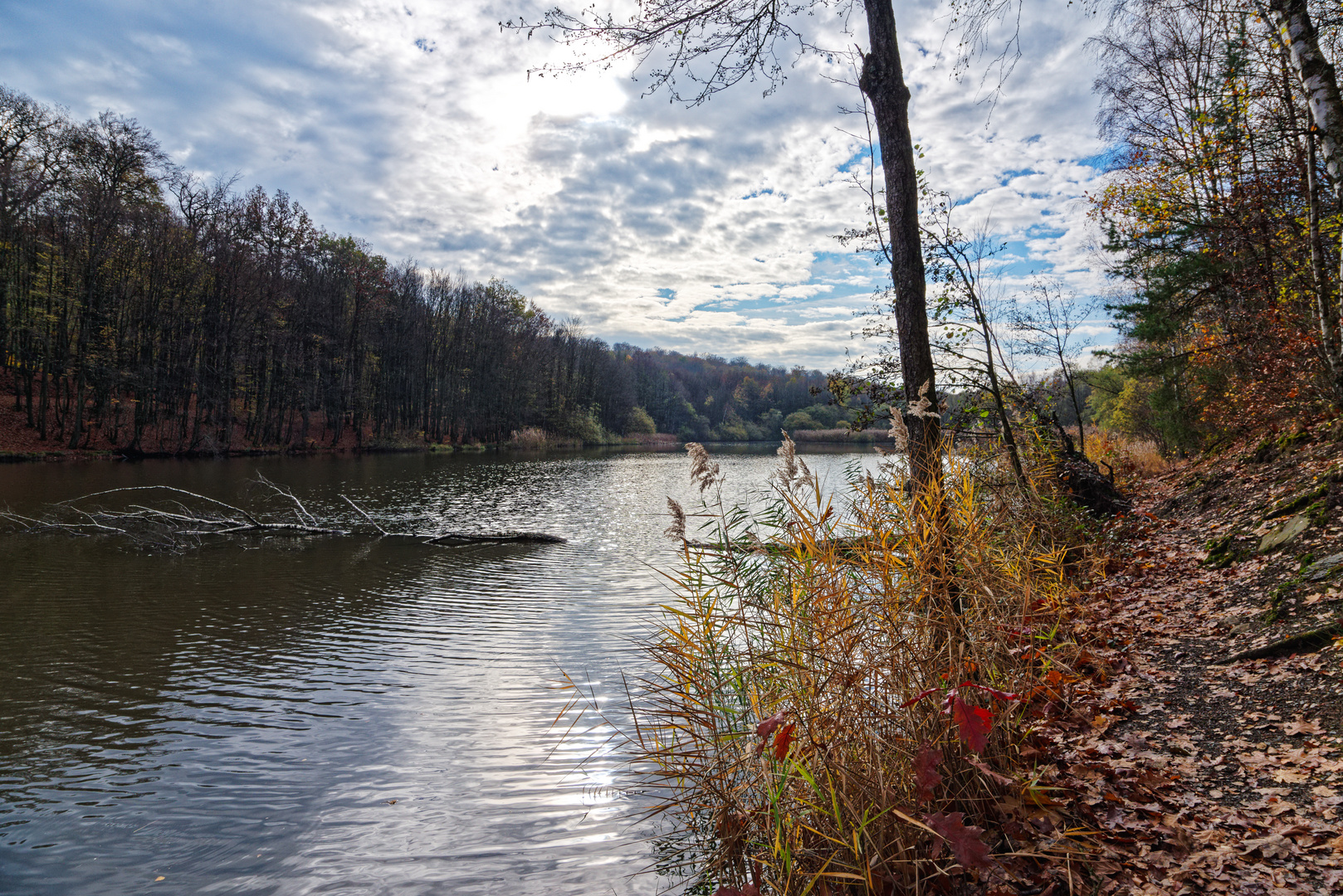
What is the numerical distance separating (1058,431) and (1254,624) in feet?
21.1

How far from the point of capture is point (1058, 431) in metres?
9.83

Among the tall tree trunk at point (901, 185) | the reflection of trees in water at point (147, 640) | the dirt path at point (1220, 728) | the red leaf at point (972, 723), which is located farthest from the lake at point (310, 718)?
the tall tree trunk at point (901, 185)

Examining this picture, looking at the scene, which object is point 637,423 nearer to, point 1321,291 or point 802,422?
point 802,422

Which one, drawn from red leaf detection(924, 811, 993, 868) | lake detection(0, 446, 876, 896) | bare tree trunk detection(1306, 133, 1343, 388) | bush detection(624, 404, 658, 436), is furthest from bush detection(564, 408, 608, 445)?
red leaf detection(924, 811, 993, 868)

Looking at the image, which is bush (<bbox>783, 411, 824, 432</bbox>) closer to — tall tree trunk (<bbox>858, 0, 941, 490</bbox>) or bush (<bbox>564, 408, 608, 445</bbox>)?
bush (<bbox>564, 408, 608, 445</bbox>)

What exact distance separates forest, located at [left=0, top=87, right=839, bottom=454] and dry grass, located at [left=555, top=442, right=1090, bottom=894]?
4365 millimetres

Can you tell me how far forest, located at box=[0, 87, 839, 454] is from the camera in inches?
1017

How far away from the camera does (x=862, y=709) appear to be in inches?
116

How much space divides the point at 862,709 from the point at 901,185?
3.69m

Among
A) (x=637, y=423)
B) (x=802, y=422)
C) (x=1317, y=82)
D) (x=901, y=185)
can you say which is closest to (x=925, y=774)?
(x=901, y=185)

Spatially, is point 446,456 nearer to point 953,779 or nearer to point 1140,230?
point 1140,230

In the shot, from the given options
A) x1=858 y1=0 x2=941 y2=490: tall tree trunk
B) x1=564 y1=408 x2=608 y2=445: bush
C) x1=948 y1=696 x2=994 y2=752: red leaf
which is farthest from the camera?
x1=564 y1=408 x2=608 y2=445: bush

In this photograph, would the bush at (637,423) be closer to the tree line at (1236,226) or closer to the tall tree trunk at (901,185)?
the tree line at (1236,226)

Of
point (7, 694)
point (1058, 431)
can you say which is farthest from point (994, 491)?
point (7, 694)
